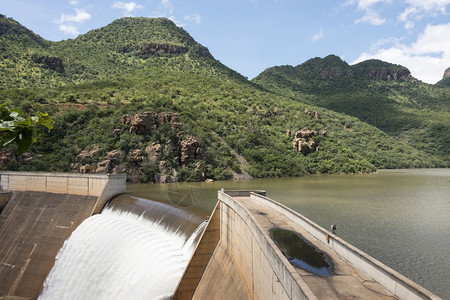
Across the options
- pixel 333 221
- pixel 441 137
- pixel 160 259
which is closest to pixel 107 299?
pixel 160 259

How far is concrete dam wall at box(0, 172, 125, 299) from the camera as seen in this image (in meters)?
20.9

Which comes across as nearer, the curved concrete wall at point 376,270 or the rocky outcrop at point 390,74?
the curved concrete wall at point 376,270

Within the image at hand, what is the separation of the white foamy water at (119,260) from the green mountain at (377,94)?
306 feet

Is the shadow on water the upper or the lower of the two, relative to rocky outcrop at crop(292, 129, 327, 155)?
lower

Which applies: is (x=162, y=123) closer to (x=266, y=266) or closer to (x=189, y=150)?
(x=189, y=150)

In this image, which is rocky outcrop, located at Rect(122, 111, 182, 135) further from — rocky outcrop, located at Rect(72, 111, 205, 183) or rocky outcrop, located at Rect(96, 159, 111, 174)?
rocky outcrop, located at Rect(96, 159, 111, 174)

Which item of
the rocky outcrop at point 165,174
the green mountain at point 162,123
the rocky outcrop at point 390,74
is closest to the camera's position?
the rocky outcrop at point 165,174

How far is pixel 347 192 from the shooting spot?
3478 centimetres

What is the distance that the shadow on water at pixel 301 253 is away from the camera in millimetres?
7514

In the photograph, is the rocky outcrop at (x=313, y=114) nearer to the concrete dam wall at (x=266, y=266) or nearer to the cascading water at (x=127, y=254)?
the cascading water at (x=127, y=254)

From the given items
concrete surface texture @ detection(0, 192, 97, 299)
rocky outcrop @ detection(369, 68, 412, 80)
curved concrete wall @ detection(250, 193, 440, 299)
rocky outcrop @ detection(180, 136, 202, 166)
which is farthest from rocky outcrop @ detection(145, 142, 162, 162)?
rocky outcrop @ detection(369, 68, 412, 80)

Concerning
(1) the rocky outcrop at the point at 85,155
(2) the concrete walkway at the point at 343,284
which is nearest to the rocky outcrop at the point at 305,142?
(1) the rocky outcrop at the point at 85,155

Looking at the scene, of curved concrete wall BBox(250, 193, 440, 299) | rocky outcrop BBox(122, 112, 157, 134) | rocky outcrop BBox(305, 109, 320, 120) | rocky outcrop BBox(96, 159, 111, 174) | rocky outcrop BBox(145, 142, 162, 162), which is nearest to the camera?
curved concrete wall BBox(250, 193, 440, 299)

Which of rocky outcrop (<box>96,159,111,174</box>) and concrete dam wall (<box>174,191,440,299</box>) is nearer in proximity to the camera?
concrete dam wall (<box>174,191,440,299</box>)
